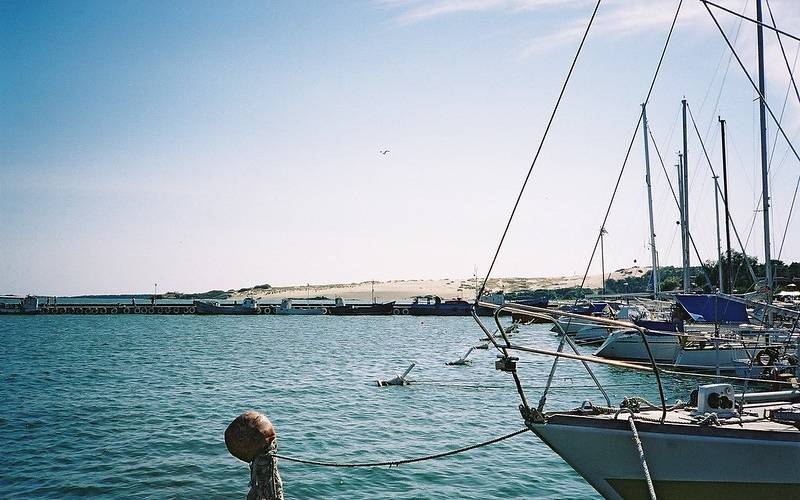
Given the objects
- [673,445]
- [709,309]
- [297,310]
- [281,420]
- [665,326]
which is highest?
[709,309]

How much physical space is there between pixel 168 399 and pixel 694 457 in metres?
20.9

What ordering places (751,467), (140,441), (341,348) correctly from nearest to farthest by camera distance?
(751,467)
(140,441)
(341,348)

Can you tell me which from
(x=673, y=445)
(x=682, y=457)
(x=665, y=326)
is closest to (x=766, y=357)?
(x=665, y=326)

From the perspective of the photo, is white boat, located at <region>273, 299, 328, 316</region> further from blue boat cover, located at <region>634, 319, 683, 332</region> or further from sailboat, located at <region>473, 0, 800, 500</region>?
sailboat, located at <region>473, 0, 800, 500</region>

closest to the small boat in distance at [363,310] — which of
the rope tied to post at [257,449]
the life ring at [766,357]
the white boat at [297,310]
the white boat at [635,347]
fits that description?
the white boat at [297,310]

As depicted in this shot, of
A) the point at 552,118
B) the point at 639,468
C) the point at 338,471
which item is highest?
the point at 552,118

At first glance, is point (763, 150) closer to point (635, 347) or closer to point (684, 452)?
point (635, 347)

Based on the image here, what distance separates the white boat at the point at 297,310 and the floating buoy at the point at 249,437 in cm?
9716

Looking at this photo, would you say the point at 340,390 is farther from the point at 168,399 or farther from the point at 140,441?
the point at 140,441

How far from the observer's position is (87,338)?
58781mm

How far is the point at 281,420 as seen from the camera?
20516 mm

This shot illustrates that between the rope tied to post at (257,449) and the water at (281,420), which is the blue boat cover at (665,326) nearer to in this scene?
the water at (281,420)

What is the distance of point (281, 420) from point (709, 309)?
15.6 m

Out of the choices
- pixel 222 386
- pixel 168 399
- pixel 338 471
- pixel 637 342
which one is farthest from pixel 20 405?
pixel 637 342
